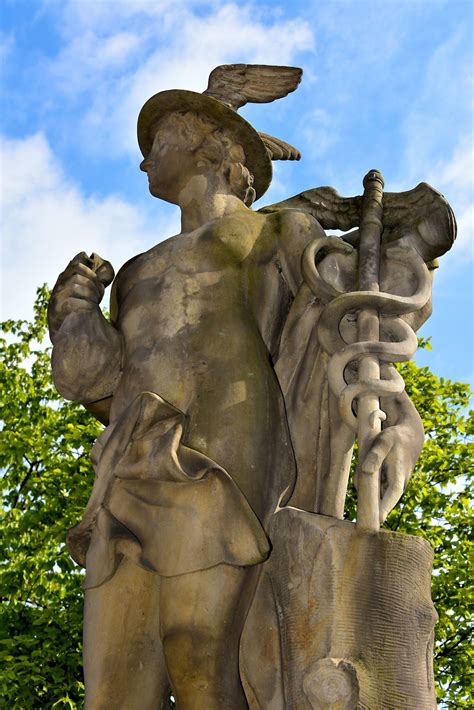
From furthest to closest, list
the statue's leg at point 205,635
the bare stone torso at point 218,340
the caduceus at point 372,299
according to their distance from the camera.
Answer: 1. the bare stone torso at point 218,340
2. the caduceus at point 372,299
3. the statue's leg at point 205,635

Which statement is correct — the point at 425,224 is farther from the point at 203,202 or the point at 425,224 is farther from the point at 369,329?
the point at 203,202

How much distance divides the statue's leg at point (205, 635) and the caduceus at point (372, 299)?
0.59 metres

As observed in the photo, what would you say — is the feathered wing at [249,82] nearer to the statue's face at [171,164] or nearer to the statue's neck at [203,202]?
the statue's face at [171,164]

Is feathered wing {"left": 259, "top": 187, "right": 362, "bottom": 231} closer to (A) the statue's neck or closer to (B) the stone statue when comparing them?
(B) the stone statue

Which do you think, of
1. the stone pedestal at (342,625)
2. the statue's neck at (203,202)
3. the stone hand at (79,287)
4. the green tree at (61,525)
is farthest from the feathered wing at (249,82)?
the green tree at (61,525)

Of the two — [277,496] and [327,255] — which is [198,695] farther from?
[327,255]

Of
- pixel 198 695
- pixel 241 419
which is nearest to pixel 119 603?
pixel 198 695

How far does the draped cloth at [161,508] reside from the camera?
438 cm

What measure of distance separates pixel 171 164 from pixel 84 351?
1.15m

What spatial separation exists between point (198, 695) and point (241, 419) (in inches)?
43.1

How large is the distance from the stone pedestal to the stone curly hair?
1.99m

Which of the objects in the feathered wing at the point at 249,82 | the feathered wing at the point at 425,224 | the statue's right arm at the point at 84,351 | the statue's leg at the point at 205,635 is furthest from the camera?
the feathered wing at the point at 249,82

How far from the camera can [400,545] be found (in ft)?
13.9

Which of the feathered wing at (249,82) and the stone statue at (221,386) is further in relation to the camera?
the feathered wing at (249,82)
